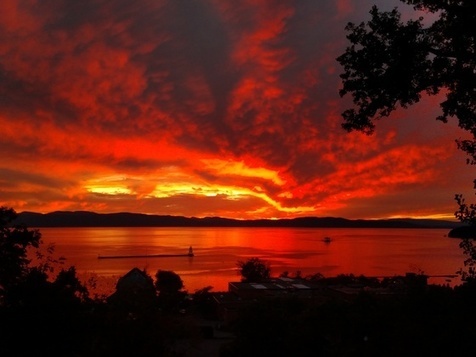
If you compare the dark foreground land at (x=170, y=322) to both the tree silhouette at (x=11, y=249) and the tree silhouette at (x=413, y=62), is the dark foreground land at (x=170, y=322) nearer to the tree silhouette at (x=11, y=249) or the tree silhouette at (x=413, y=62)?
the tree silhouette at (x=11, y=249)

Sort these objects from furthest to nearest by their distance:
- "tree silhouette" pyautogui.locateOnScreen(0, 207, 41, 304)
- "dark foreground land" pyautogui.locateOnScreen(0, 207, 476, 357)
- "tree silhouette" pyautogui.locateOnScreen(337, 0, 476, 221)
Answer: "tree silhouette" pyautogui.locateOnScreen(0, 207, 41, 304), "dark foreground land" pyautogui.locateOnScreen(0, 207, 476, 357), "tree silhouette" pyautogui.locateOnScreen(337, 0, 476, 221)

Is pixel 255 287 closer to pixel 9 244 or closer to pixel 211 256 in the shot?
pixel 9 244

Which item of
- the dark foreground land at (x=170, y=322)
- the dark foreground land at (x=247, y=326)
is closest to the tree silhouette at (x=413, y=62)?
the dark foreground land at (x=170, y=322)

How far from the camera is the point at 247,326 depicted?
2281cm

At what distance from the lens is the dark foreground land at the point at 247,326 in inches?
520

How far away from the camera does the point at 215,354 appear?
29.3 meters

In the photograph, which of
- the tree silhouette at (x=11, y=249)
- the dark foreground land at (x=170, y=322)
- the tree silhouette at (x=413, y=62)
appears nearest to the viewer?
the tree silhouette at (x=413, y=62)

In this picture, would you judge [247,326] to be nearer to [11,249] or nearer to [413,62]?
[11,249]

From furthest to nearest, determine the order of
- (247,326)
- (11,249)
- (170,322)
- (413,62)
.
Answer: (247,326), (170,322), (11,249), (413,62)

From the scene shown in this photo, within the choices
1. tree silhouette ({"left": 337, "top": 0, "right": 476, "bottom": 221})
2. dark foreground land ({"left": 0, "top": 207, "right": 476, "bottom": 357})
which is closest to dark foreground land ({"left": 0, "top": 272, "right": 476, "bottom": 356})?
dark foreground land ({"left": 0, "top": 207, "right": 476, "bottom": 357})

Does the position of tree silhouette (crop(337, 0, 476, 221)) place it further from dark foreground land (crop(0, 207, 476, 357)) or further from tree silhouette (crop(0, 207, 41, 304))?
tree silhouette (crop(0, 207, 41, 304))

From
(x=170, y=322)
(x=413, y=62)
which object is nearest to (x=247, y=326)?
(x=170, y=322)

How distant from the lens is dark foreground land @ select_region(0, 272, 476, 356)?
13203 millimetres

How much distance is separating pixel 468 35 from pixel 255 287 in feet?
161
